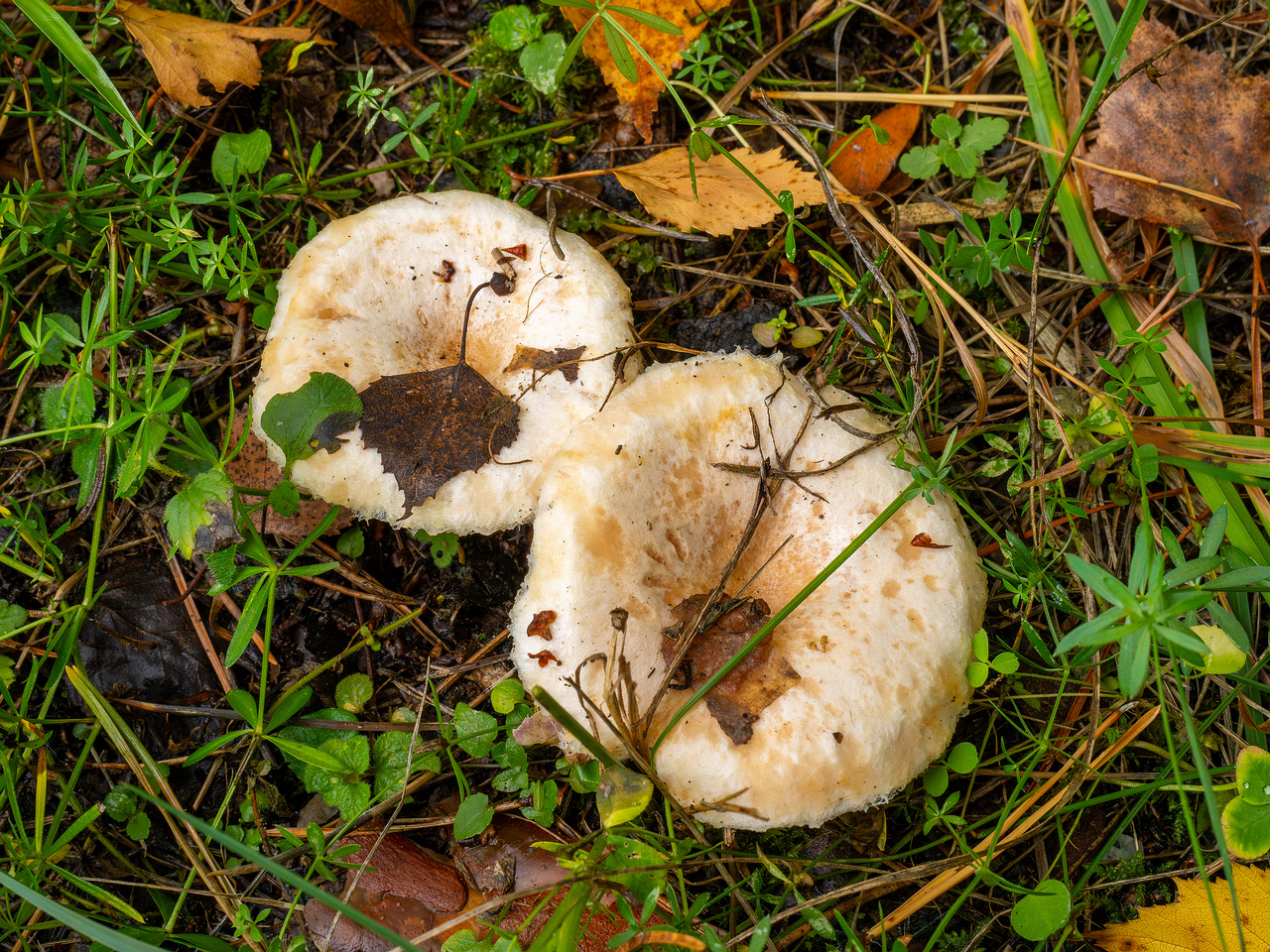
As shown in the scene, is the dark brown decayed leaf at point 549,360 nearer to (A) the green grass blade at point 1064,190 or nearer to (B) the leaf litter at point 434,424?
(B) the leaf litter at point 434,424

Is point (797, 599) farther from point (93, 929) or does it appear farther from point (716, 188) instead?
point (93, 929)

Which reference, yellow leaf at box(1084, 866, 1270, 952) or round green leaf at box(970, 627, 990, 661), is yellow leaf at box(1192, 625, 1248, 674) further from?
yellow leaf at box(1084, 866, 1270, 952)

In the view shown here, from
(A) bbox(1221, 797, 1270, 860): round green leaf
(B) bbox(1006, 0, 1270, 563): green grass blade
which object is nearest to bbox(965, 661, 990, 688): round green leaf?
(A) bbox(1221, 797, 1270, 860): round green leaf

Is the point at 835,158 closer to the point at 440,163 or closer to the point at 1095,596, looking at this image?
the point at 440,163

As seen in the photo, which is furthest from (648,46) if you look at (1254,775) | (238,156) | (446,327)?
(1254,775)

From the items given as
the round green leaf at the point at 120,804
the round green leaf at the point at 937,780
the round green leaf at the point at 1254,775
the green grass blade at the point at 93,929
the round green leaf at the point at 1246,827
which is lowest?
the round green leaf at the point at 120,804

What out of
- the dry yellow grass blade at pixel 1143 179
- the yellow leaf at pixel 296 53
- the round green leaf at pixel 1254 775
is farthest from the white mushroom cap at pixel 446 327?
the round green leaf at pixel 1254 775

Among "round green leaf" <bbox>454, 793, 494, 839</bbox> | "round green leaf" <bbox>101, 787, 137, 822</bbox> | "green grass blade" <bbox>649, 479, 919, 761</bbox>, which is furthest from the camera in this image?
"round green leaf" <bbox>101, 787, 137, 822</bbox>
